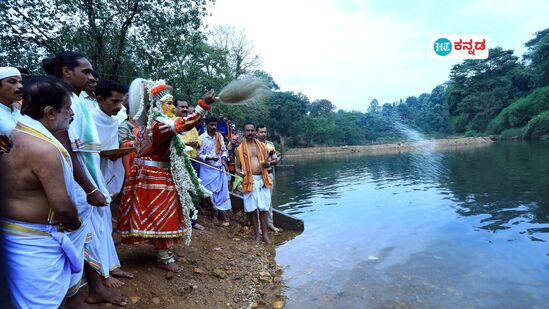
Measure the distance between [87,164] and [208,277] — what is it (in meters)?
1.97

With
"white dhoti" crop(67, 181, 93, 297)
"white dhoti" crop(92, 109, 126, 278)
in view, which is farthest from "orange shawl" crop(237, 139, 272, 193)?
"white dhoti" crop(67, 181, 93, 297)

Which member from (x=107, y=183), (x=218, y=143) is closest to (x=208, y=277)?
(x=107, y=183)

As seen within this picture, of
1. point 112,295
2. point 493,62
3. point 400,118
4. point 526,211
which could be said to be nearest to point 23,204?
point 112,295

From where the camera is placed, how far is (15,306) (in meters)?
2.01

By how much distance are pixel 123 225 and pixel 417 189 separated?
10.7 meters

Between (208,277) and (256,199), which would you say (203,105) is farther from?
(256,199)

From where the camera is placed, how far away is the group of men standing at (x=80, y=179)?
197cm

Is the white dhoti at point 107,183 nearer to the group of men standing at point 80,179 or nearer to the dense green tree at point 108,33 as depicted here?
the group of men standing at point 80,179

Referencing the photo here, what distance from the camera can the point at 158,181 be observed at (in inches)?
147

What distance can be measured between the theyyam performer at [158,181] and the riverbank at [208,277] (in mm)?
236

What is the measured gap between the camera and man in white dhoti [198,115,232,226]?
21.0ft

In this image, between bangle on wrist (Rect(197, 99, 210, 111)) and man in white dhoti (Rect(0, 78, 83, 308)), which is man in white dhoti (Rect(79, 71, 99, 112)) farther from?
man in white dhoti (Rect(0, 78, 83, 308))

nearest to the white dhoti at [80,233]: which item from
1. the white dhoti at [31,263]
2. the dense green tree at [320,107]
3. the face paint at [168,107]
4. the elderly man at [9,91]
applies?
the white dhoti at [31,263]

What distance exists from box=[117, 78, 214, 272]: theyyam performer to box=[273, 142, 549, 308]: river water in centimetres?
163
